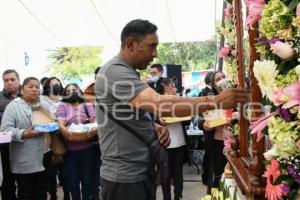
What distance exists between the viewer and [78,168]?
4801mm

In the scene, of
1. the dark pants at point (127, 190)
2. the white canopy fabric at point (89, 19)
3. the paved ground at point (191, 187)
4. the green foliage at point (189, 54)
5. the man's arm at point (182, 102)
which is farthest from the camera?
the green foliage at point (189, 54)

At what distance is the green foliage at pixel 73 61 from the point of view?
24.5 meters

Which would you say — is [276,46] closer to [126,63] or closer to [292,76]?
[292,76]

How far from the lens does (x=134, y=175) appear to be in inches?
91.4

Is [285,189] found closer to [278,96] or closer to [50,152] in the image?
[278,96]

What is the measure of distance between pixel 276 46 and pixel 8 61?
10.2m

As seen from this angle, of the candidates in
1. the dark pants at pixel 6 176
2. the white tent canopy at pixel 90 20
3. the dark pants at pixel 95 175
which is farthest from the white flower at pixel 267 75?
the white tent canopy at pixel 90 20

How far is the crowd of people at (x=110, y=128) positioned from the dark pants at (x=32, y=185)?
0.01 m

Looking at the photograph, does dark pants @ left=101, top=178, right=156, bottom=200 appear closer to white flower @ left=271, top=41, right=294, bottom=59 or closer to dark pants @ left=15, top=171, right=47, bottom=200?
white flower @ left=271, top=41, right=294, bottom=59

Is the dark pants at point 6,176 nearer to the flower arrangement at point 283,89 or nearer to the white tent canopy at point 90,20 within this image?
the white tent canopy at point 90,20

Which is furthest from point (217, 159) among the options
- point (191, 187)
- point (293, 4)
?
point (293, 4)

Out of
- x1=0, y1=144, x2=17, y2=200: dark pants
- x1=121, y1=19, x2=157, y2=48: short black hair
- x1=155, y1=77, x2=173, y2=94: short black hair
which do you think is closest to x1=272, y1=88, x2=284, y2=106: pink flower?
x1=121, y1=19, x2=157, y2=48: short black hair

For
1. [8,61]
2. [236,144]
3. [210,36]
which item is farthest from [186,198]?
[8,61]

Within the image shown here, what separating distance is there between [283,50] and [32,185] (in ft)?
12.2
